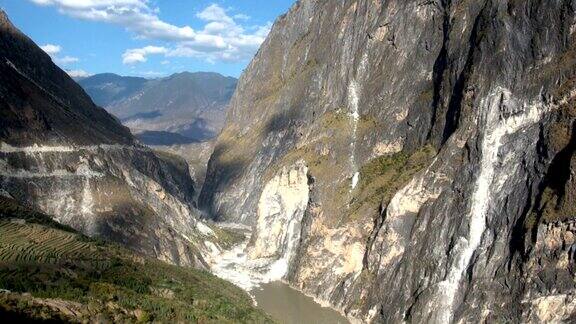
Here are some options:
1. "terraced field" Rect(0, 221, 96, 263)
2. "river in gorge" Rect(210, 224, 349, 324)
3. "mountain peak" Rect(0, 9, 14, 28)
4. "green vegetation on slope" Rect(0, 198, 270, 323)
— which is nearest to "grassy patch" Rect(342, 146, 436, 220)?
"river in gorge" Rect(210, 224, 349, 324)

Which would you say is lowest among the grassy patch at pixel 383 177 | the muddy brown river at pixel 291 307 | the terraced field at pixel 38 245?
the muddy brown river at pixel 291 307

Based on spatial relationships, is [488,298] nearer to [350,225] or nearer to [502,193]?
[502,193]

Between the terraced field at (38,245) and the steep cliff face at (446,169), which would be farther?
the steep cliff face at (446,169)

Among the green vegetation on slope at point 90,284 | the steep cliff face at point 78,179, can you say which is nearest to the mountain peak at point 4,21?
the steep cliff face at point 78,179

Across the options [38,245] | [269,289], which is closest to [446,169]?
[269,289]

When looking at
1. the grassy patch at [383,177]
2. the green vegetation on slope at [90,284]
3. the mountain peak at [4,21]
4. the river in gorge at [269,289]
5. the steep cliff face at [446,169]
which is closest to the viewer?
the green vegetation on slope at [90,284]

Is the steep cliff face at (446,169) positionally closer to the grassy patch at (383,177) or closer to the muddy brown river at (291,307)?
the grassy patch at (383,177)
